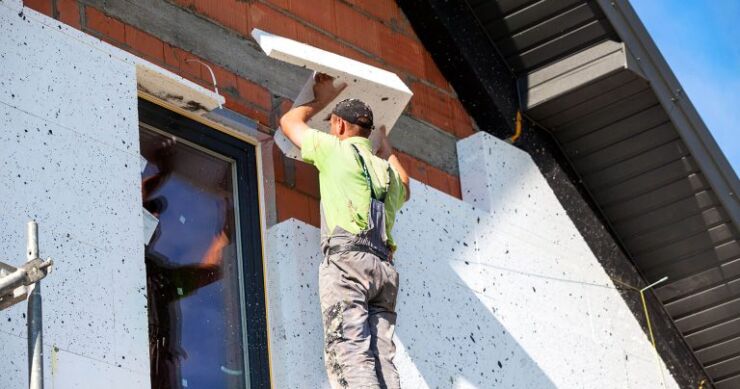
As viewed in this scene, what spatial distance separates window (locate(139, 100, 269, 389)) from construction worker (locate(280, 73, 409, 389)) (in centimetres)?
42

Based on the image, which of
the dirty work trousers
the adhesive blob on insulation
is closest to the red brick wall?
the adhesive blob on insulation

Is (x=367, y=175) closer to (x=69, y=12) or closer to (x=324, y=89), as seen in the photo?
(x=324, y=89)

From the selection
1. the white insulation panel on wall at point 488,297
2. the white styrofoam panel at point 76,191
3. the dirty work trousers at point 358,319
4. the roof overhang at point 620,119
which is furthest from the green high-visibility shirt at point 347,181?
the roof overhang at point 620,119

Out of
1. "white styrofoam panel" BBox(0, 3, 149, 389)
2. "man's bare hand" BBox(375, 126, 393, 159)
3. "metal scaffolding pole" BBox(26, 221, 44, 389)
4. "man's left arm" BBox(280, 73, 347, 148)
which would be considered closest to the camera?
"metal scaffolding pole" BBox(26, 221, 44, 389)

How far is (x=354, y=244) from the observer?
5.63 metres

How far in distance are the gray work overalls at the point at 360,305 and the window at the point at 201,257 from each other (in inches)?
19.3

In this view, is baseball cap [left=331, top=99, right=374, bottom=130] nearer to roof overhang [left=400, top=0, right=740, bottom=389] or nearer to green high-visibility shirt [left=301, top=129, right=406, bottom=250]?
green high-visibility shirt [left=301, top=129, right=406, bottom=250]

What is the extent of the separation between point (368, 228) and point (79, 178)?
111cm

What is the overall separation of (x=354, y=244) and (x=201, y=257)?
738mm

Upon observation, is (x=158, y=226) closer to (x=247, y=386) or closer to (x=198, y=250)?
(x=198, y=250)

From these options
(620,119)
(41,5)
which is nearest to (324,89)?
(41,5)

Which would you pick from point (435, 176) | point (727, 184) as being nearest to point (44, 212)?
point (435, 176)

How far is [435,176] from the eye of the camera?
24.0 feet

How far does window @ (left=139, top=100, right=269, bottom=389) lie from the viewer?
5.74 m
